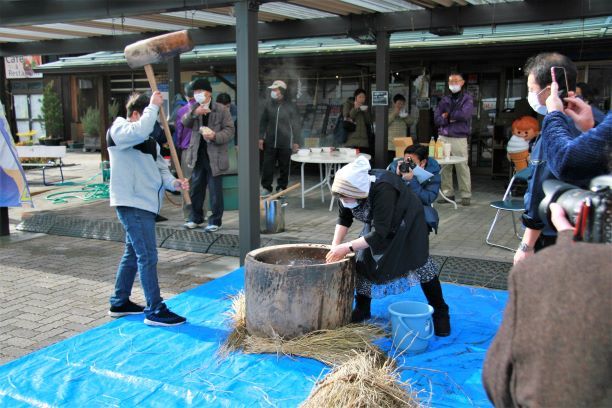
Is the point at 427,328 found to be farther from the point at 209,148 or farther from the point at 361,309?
the point at 209,148

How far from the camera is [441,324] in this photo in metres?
3.82

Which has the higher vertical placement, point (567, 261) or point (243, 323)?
point (567, 261)

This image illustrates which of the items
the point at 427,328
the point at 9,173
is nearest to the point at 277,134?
the point at 9,173

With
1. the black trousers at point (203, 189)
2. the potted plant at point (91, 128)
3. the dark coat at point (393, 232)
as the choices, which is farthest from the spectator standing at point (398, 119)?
the potted plant at point (91, 128)

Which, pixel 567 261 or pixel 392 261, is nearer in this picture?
pixel 567 261

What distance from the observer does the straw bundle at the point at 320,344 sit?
11.1 ft

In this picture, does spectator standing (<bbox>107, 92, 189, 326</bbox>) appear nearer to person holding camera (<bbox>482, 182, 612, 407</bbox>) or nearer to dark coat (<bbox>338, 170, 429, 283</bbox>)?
dark coat (<bbox>338, 170, 429, 283</bbox>)

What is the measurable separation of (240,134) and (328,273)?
229 cm

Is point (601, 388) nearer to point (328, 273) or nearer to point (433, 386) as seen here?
point (433, 386)

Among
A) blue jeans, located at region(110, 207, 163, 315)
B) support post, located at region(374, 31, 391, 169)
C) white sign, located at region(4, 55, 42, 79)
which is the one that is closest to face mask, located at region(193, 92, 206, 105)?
support post, located at region(374, 31, 391, 169)

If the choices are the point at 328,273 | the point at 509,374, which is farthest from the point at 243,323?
the point at 509,374

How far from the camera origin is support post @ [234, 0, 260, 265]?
5.24 m

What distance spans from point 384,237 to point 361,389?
43.5 inches

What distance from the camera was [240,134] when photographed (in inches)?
212
